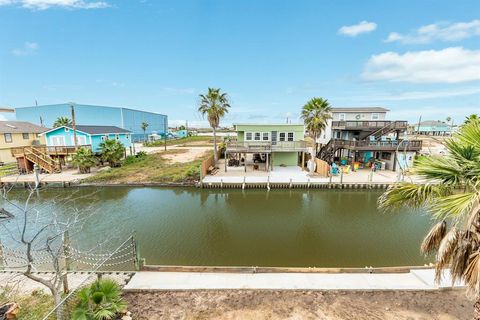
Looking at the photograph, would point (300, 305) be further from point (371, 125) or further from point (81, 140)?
point (81, 140)

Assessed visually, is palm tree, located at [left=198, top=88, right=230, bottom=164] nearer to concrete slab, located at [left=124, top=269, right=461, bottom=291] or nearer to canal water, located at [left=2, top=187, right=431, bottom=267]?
canal water, located at [left=2, top=187, right=431, bottom=267]

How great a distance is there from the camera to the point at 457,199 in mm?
3330

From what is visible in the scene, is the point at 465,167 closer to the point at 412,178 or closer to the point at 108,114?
the point at 412,178

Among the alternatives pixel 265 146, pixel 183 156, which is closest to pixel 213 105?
pixel 265 146

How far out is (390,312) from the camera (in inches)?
233

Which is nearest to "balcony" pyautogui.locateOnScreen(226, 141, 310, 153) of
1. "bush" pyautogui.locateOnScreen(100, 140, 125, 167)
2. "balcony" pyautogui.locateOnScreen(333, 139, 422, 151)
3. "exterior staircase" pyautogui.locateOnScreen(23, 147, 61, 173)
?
"balcony" pyautogui.locateOnScreen(333, 139, 422, 151)

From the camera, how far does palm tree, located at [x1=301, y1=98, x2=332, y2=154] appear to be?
70.4 ft

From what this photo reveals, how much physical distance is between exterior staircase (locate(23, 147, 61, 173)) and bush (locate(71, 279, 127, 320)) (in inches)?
979

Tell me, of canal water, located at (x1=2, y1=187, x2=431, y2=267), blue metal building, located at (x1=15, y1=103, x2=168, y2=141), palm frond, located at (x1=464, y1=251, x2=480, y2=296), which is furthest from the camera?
Result: blue metal building, located at (x1=15, y1=103, x2=168, y2=141)

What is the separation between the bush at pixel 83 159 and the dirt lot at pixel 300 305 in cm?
2157

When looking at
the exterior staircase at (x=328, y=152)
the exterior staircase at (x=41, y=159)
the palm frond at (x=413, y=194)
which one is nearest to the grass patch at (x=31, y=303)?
the palm frond at (x=413, y=194)

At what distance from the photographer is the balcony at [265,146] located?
23625 millimetres

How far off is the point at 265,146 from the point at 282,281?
17.6 metres

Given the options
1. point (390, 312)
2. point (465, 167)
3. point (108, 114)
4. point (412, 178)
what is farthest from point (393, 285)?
point (108, 114)
